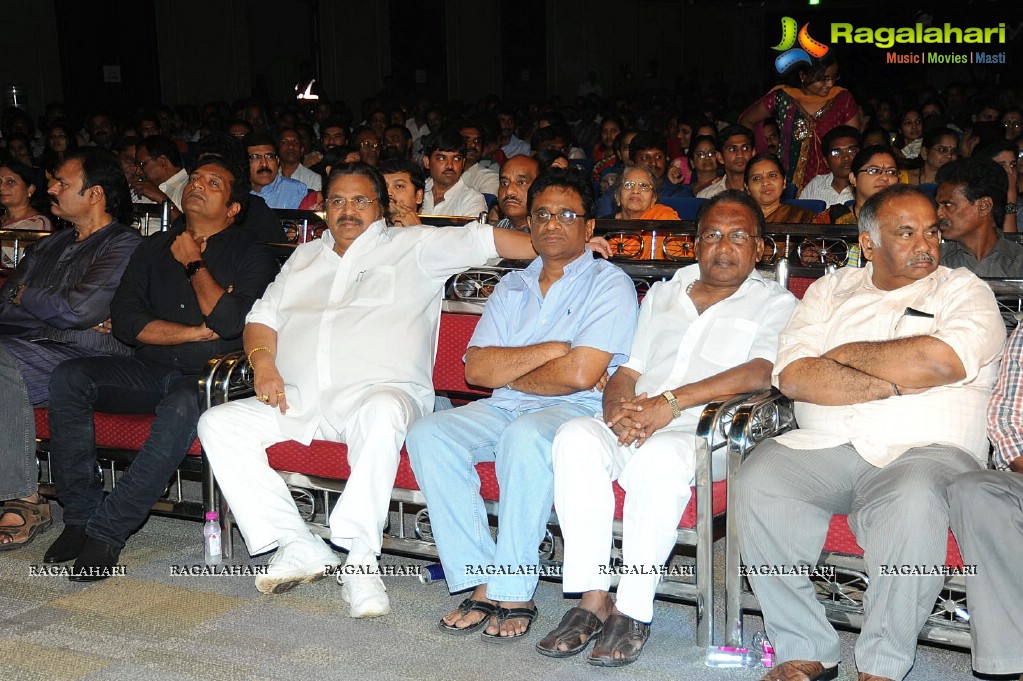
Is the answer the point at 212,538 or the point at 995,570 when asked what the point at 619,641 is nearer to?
the point at 995,570

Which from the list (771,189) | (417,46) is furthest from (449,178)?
(417,46)

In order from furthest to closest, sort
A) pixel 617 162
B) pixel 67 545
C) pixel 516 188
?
1. pixel 617 162
2. pixel 516 188
3. pixel 67 545

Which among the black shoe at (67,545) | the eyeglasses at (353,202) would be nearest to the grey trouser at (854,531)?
the eyeglasses at (353,202)

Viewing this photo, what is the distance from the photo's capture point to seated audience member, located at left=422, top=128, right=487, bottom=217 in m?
6.03

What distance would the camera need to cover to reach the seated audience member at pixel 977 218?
3.70m

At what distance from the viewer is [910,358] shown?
2.71m

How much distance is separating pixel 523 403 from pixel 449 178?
10.1ft

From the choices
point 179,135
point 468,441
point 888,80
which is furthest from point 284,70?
point 468,441

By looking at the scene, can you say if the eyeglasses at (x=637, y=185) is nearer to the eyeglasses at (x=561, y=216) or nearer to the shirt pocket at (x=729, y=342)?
the eyeglasses at (x=561, y=216)

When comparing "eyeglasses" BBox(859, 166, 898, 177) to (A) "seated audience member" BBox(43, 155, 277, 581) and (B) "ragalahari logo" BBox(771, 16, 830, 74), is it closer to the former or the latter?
(B) "ragalahari logo" BBox(771, 16, 830, 74)

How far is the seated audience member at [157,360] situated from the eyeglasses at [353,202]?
17.0 inches

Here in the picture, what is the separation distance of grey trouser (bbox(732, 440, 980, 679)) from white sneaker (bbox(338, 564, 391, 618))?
1.05 m

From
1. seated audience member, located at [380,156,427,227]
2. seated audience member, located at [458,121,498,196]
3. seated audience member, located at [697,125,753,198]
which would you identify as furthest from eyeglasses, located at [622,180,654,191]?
seated audience member, located at [458,121,498,196]

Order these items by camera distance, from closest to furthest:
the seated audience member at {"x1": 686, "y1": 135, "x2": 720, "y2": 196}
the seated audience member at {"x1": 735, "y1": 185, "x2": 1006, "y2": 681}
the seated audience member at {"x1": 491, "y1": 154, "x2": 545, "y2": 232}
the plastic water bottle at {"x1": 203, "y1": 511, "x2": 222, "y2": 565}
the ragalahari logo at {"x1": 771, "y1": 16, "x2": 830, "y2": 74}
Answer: the seated audience member at {"x1": 735, "y1": 185, "x2": 1006, "y2": 681} → the plastic water bottle at {"x1": 203, "y1": 511, "x2": 222, "y2": 565} → the seated audience member at {"x1": 491, "y1": 154, "x2": 545, "y2": 232} → the ragalahari logo at {"x1": 771, "y1": 16, "x2": 830, "y2": 74} → the seated audience member at {"x1": 686, "y1": 135, "x2": 720, "y2": 196}
